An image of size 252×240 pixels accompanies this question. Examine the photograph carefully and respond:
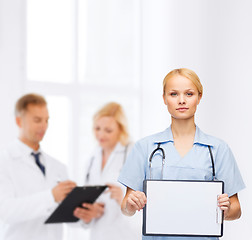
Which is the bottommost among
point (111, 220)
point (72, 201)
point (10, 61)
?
point (111, 220)

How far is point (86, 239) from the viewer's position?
3750 millimetres

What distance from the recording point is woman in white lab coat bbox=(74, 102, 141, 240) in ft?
10.8

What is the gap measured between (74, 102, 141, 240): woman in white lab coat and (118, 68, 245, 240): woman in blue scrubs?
5.38 ft

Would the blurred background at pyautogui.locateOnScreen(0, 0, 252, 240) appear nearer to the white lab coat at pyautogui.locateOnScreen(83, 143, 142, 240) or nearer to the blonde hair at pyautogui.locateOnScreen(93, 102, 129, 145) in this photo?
the blonde hair at pyautogui.locateOnScreen(93, 102, 129, 145)

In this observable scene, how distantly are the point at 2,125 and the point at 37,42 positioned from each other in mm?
693

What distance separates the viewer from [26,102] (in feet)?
10.4

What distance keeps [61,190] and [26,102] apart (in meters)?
0.65

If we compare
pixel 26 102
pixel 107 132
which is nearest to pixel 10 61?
pixel 26 102

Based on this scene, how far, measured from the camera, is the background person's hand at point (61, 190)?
9.55ft

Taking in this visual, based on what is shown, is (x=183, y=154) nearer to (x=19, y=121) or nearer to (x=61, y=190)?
(x=61, y=190)

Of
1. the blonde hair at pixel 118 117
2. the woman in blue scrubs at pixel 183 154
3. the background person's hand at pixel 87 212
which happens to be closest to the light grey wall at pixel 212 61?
the blonde hair at pixel 118 117

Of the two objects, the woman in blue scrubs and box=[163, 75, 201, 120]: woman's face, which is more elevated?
box=[163, 75, 201, 120]: woman's face

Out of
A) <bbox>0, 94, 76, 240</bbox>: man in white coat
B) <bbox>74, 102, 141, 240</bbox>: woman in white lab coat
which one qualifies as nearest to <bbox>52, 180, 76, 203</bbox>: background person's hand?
<bbox>0, 94, 76, 240</bbox>: man in white coat

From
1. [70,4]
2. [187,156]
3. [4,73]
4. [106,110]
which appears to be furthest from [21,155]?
[187,156]
